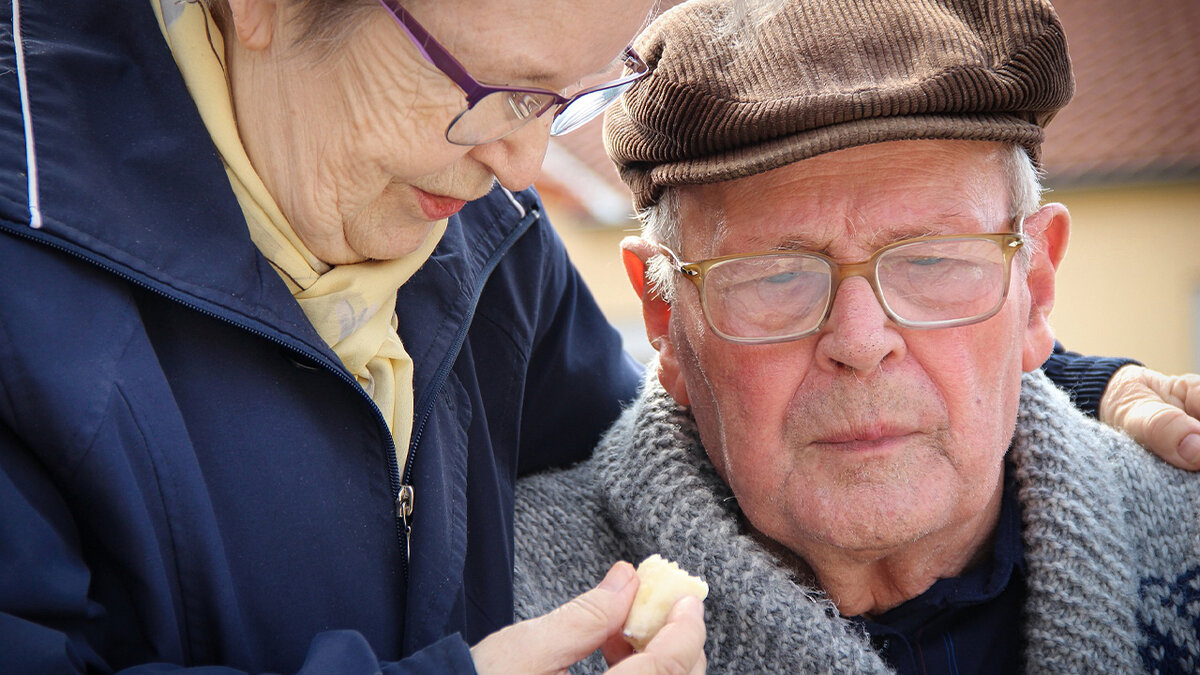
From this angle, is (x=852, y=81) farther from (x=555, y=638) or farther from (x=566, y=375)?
(x=555, y=638)

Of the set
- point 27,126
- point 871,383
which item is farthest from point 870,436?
point 27,126

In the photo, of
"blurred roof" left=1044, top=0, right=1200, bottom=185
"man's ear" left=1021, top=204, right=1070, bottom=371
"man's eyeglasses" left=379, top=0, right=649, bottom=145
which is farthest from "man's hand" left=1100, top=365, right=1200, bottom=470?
"blurred roof" left=1044, top=0, right=1200, bottom=185

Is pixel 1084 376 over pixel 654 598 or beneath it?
Answer: beneath

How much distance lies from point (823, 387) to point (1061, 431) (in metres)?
0.62

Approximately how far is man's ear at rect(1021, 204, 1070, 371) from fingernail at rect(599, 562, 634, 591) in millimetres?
1135

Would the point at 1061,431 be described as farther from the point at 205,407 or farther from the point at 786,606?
the point at 205,407

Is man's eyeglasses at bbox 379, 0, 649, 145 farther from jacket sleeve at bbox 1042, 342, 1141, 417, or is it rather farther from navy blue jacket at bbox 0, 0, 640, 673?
jacket sleeve at bbox 1042, 342, 1141, 417

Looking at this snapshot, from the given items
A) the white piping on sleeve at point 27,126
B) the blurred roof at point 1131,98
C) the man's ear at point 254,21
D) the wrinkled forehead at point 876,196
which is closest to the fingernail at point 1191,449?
the wrinkled forehead at point 876,196

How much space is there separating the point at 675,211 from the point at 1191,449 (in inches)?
50.7

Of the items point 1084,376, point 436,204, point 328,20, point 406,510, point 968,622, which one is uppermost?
point 328,20

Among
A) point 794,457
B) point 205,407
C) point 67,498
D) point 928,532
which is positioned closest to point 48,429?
point 67,498

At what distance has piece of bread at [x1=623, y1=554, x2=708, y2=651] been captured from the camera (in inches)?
66.0

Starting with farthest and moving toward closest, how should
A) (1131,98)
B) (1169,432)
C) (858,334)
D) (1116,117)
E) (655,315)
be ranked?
Answer: (1131,98), (1116,117), (655,315), (1169,432), (858,334)

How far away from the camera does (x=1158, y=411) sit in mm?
2389
